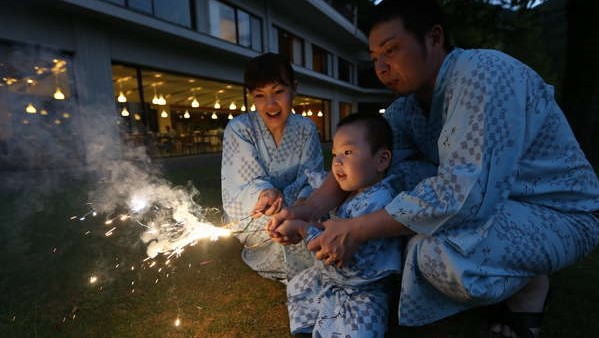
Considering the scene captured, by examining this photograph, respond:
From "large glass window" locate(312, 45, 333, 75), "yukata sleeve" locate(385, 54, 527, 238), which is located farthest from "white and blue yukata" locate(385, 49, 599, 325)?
"large glass window" locate(312, 45, 333, 75)

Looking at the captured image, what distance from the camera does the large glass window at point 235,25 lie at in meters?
12.2

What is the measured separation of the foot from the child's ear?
96cm

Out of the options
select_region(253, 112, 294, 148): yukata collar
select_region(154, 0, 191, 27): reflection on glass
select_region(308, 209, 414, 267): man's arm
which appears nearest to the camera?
select_region(308, 209, 414, 267): man's arm

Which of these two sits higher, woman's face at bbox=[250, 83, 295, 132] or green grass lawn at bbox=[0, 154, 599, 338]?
woman's face at bbox=[250, 83, 295, 132]

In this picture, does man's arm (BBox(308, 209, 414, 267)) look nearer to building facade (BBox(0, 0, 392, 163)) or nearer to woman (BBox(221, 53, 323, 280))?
woman (BBox(221, 53, 323, 280))

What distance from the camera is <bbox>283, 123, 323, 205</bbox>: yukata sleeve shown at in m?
2.68

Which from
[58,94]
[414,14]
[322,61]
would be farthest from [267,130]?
[322,61]

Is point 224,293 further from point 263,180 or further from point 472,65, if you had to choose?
point 472,65

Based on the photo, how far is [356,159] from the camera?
2.00 meters

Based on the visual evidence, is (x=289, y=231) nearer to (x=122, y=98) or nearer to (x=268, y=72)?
(x=268, y=72)

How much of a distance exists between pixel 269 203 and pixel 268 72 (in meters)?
1.04

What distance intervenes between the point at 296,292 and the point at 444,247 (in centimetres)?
92

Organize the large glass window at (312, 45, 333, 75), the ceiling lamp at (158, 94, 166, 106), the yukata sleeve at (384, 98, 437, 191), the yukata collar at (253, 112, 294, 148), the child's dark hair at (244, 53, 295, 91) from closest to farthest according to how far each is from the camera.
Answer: the yukata sleeve at (384, 98, 437, 191) → the child's dark hair at (244, 53, 295, 91) → the yukata collar at (253, 112, 294, 148) → the ceiling lamp at (158, 94, 166, 106) → the large glass window at (312, 45, 333, 75)

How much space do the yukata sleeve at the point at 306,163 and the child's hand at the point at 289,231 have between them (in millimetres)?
646
